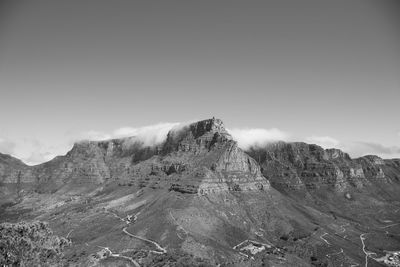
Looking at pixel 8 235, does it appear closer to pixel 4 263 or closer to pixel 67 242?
pixel 4 263

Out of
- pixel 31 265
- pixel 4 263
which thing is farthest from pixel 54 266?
pixel 4 263

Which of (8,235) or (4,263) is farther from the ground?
(8,235)

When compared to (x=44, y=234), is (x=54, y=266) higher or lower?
lower

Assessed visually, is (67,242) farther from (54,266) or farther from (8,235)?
(8,235)

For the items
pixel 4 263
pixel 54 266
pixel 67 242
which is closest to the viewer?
pixel 4 263

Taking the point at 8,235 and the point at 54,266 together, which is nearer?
the point at 8,235

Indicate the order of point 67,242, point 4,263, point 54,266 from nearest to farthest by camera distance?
point 4,263, point 54,266, point 67,242

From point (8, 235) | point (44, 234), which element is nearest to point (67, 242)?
point (44, 234)

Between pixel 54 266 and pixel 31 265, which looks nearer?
pixel 31 265
